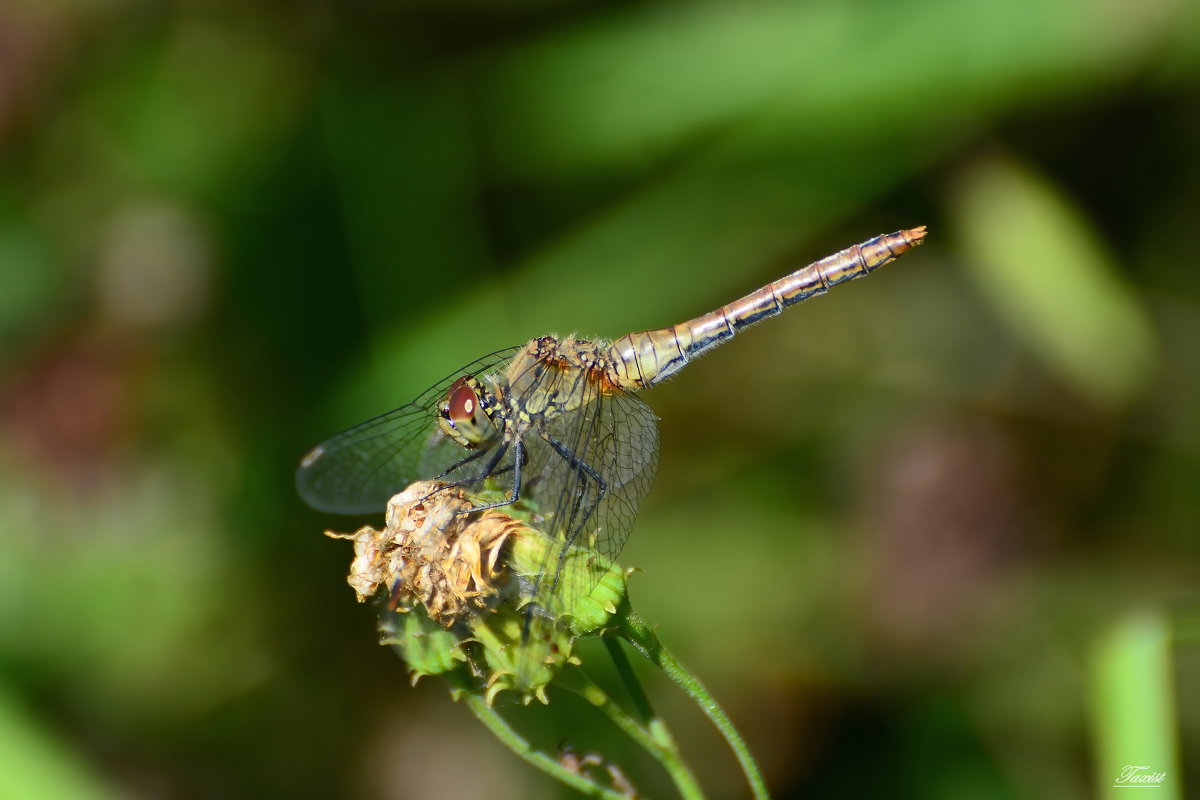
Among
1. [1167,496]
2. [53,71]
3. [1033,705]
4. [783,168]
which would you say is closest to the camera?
[1033,705]

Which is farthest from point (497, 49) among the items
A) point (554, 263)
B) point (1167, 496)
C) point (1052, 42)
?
point (1167, 496)

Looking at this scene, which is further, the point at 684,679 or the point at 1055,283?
the point at 1055,283

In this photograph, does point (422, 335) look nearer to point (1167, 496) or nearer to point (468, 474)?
point (468, 474)

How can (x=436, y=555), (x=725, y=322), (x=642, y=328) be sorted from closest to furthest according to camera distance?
(x=436, y=555) → (x=725, y=322) → (x=642, y=328)

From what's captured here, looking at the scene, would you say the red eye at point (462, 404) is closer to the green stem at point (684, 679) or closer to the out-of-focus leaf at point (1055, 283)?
the green stem at point (684, 679)

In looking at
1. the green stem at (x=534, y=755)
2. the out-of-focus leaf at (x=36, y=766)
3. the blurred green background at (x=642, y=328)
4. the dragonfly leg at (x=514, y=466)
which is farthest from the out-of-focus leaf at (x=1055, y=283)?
the out-of-focus leaf at (x=36, y=766)

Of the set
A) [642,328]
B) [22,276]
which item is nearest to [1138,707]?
[642,328]

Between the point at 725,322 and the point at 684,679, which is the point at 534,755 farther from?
the point at 725,322
